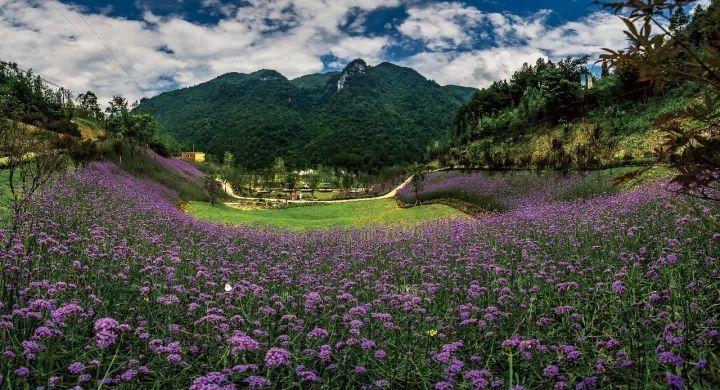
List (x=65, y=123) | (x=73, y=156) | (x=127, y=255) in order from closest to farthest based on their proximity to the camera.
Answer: (x=127, y=255) < (x=73, y=156) < (x=65, y=123)

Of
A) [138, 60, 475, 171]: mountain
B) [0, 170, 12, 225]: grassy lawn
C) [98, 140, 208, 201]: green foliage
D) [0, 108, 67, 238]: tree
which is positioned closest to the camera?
[0, 108, 67, 238]: tree

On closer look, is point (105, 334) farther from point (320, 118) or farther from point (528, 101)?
point (320, 118)

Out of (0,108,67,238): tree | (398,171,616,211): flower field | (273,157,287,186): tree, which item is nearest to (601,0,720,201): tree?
(0,108,67,238): tree

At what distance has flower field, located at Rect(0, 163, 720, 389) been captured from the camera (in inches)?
149

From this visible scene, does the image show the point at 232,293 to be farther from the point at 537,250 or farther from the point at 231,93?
the point at 231,93

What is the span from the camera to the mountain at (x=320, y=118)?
355 ft

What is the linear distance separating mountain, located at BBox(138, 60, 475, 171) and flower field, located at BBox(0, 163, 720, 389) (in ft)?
276

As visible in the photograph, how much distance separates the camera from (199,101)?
159 meters

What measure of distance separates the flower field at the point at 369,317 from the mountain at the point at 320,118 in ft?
276

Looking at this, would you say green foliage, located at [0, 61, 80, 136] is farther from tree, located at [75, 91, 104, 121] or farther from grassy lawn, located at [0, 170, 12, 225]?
grassy lawn, located at [0, 170, 12, 225]

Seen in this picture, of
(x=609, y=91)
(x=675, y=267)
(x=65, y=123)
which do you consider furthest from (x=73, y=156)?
(x=609, y=91)

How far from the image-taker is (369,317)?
505cm

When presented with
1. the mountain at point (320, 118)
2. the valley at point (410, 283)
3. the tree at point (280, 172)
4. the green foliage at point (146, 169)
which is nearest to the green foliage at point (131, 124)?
the green foliage at point (146, 169)

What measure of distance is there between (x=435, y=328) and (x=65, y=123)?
54.9 m
